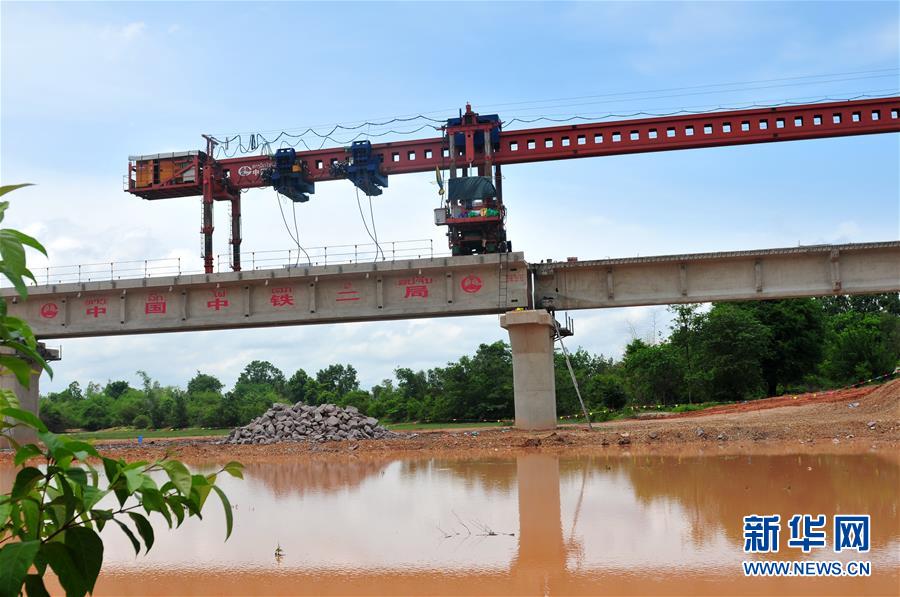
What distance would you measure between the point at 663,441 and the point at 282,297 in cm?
1594

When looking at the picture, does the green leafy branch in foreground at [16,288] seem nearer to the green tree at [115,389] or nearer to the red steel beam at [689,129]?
the red steel beam at [689,129]

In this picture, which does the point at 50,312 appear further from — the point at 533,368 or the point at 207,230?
the point at 533,368

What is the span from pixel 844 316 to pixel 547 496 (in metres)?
52.5

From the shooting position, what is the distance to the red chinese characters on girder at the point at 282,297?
104ft

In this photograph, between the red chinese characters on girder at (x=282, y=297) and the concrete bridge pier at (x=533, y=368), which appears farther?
the red chinese characters on girder at (x=282, y=297)

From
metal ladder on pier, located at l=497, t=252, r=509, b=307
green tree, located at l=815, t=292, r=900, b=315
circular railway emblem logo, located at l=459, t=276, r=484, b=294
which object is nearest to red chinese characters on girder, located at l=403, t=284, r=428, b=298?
circular railway emblem logo, located at l=459, t=276, r=484, b=294

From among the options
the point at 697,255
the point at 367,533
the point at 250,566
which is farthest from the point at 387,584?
the point at 697,255

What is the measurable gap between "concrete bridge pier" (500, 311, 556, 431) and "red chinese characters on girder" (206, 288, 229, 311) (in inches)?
452

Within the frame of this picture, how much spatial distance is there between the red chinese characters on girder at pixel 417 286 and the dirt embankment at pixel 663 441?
17.1ft

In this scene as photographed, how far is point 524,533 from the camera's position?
10695 mm

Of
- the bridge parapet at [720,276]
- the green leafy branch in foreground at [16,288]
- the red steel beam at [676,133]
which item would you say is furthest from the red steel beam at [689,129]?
the green leafy branch in foreground at [16,288]

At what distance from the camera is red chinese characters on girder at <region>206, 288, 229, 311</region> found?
3228 cm

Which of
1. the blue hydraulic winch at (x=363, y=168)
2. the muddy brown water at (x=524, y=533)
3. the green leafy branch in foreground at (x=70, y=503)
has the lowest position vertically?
the muddy brown water at (x=524, y=533)

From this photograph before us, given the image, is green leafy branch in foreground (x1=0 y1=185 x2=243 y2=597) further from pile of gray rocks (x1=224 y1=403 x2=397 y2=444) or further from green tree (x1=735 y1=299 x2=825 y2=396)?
green tree (x1=735 y1=299 x2=825 y2=396)
